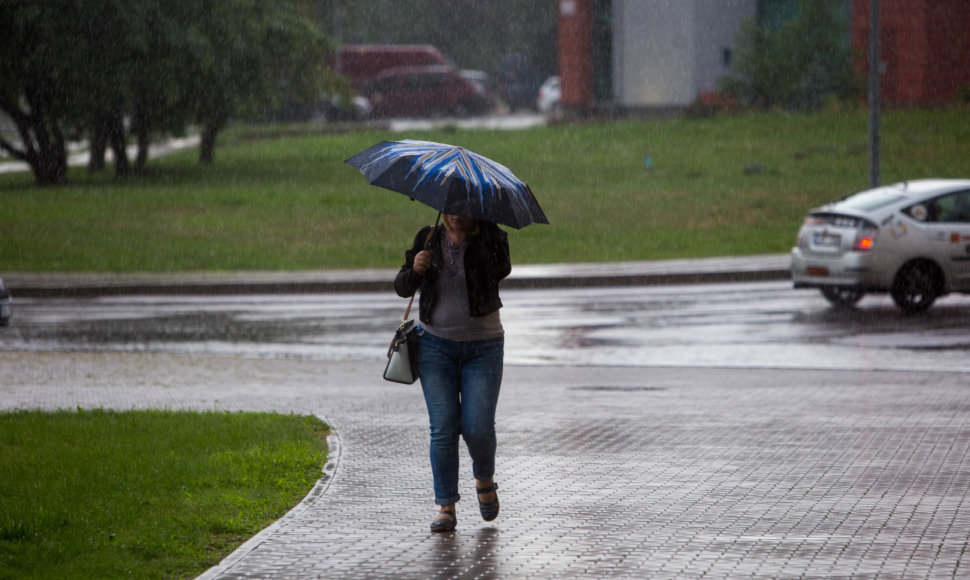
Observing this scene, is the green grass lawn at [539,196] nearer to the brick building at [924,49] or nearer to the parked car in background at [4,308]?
the brick building at [924,49]

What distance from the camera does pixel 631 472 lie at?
8016 mm

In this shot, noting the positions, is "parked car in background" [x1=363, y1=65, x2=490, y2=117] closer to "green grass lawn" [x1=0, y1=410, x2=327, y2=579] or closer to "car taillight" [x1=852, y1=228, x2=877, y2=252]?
"car taillight" [x1=852, y1=228, x2=877, y2=252]

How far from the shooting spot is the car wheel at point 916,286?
55.1ft

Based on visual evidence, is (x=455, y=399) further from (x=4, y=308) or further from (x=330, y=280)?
(x=330, y=280)

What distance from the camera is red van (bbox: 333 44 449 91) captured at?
197 feet

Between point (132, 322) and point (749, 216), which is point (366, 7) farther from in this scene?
point (132, 322)

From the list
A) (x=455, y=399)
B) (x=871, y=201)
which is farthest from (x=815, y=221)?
(x=455, y=399)

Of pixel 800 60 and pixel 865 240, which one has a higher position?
pixel 800 60

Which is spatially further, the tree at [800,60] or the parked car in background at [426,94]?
the parked car in background at [426,94]

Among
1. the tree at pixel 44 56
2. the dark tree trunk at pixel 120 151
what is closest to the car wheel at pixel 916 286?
the tree at pixel 44 56

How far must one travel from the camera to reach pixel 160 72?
3544 centimetres

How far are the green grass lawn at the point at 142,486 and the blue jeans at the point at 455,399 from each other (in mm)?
939

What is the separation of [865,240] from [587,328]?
3.54 m

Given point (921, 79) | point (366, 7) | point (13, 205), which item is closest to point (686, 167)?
point (921, 79)
